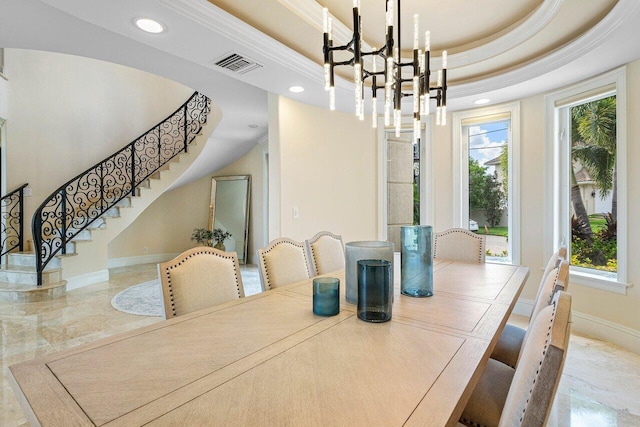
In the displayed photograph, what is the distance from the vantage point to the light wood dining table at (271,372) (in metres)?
0.74

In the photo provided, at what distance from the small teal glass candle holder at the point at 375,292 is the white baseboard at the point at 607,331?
277 centimetres

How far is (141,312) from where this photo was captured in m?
3.63

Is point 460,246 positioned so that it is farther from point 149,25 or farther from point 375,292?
point 149,25

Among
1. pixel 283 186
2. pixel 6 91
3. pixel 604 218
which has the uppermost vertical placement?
Answer: pixel 6 91

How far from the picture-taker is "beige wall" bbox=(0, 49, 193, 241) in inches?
207

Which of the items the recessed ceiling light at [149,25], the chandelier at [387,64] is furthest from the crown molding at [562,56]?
the recessed ceiling light at [149,25]

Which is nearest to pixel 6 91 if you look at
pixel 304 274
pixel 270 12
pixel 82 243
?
pixel 82 243

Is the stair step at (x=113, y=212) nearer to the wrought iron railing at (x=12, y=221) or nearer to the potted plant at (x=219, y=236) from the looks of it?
the wrought iron railing at (x=12, y=221)

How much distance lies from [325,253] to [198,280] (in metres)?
1.08

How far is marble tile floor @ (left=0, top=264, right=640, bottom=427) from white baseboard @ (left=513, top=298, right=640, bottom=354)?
0.09 metres

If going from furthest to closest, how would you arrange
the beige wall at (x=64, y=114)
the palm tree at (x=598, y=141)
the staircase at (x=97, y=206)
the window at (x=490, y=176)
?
the beige wall at (x=64, y=114), the staircase at (x=97, y=206), the window at (x=490, y=176), the palm tree at (x=598, y=141)

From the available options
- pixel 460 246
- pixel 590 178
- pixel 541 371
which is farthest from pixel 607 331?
pixel 541 371

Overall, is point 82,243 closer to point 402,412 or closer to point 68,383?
point 68,383

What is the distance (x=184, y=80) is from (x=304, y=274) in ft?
8.45
